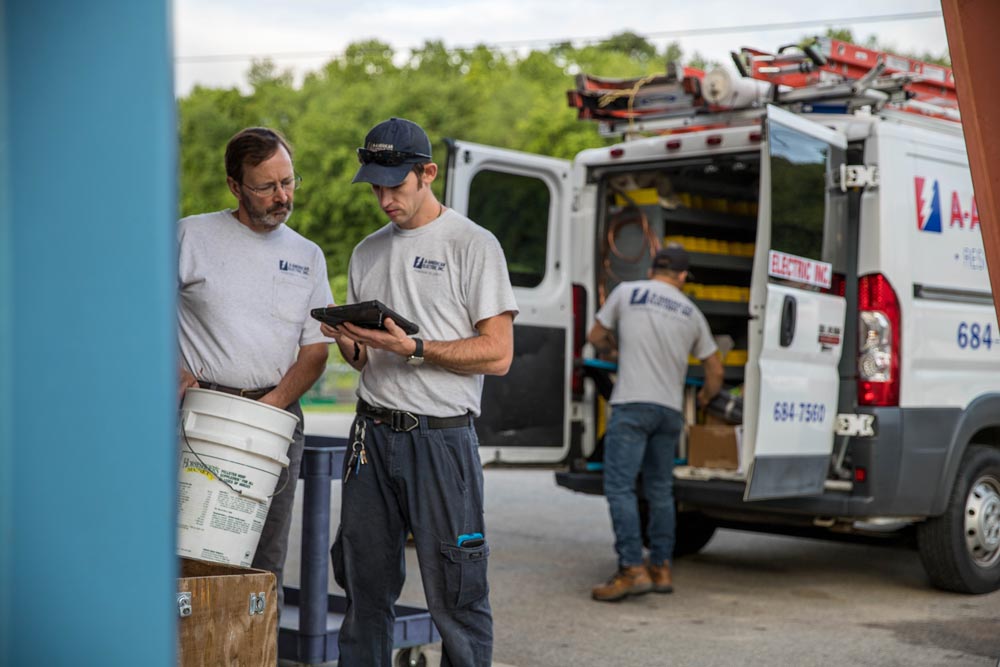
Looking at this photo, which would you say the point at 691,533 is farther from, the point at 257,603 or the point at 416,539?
the point at 257,603

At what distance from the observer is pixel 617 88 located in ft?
24.6

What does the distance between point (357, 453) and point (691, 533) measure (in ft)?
15.2

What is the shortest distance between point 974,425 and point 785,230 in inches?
66.4

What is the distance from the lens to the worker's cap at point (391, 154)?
12.1 ft

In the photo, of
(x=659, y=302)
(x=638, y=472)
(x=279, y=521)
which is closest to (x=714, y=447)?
(x=638, y=472)

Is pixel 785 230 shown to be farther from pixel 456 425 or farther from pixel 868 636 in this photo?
pixel 456 425

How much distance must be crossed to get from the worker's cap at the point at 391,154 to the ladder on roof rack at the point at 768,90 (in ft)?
11.8

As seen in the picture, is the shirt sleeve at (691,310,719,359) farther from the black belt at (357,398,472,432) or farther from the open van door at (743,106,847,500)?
the black belt at (357,398,472,432)

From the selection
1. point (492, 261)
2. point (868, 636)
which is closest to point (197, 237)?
point (492, 261)

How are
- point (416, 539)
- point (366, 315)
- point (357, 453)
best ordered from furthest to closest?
point (357, 453) < point (416, 539) < point (366, 315)

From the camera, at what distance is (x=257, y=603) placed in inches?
127

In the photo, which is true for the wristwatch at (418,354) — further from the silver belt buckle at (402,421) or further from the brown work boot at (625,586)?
the brown work boot at (625,586)

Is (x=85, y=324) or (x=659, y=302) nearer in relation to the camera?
(x=85, y=324)

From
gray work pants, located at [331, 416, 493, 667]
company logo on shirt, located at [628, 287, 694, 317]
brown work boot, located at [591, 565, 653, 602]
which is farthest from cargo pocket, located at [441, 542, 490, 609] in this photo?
company logo on shirt, located at [628, 287, 694, 317]
